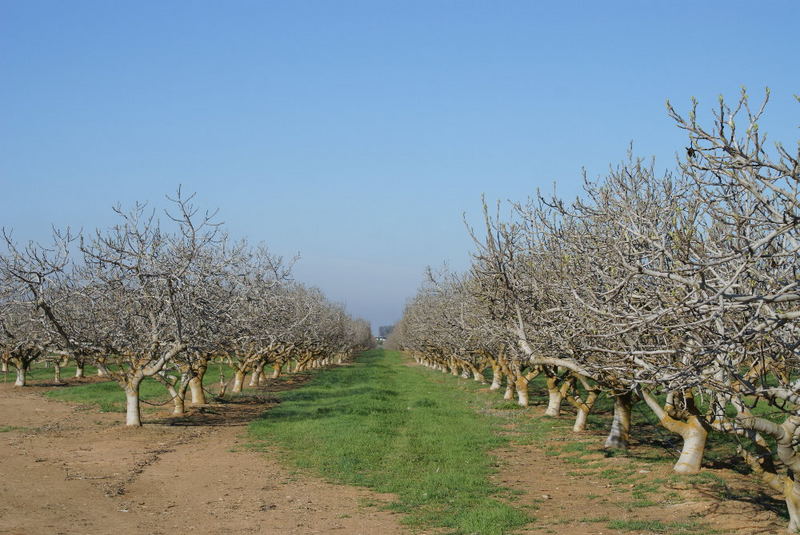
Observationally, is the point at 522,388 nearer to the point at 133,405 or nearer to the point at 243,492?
the point at 133,405

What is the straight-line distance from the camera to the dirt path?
12.1 m

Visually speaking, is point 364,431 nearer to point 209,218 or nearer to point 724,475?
point 209,218

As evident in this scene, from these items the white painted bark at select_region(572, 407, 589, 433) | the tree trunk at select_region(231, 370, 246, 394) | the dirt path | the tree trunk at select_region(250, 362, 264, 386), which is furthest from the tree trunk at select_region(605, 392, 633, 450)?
the tree trunk at select_region(250, 362, 264, 386)

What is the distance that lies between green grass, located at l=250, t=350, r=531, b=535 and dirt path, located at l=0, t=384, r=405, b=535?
98 centimetres

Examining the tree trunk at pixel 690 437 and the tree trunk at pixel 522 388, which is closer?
the tree trunk at pixel 690 437

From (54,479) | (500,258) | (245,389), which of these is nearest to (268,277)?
(245,389)

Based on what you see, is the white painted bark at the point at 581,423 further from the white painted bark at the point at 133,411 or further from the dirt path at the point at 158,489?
the white painted bark at the point at 133,411

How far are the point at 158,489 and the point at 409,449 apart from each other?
Answer: 7.94 metres

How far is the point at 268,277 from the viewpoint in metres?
38.8

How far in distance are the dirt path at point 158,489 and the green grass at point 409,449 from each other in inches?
38.7

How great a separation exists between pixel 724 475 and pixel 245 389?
105 feet

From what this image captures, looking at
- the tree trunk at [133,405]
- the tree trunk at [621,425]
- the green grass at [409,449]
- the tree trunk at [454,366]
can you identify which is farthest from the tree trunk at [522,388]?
the tree trunk at [454,366]

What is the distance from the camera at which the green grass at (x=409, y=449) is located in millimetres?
13312

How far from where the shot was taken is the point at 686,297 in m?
6.60
